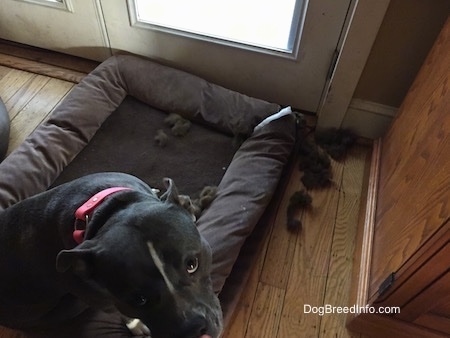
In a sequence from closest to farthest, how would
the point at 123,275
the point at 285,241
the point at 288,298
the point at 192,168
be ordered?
the point at 123,275
the point at 288,298
the point at 285,241
the point at 192,168

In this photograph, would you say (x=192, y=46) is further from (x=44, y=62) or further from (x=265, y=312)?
(x=265, y=312)

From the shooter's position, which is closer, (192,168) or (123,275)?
A: (123,275)

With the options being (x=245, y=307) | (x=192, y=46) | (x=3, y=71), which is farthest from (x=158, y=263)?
(x=3, y=71)

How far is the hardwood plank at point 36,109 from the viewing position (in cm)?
193

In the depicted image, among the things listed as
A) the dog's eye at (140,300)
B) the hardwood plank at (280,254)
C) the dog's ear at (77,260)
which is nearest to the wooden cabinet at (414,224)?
the hardwood plank at (280,254)

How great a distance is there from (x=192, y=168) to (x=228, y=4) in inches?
27.9

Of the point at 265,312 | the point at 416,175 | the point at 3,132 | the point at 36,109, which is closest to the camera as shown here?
the point at 416,175

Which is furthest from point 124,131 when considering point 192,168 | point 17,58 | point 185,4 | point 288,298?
point 288,298

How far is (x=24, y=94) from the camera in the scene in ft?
6.83

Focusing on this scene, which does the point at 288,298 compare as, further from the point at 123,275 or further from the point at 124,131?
the point at 124,131

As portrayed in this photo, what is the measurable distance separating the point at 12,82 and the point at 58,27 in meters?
0.35

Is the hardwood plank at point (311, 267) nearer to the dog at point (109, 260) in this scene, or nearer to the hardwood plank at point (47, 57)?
the dog at point (109, 260)

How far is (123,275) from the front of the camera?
0.95 m

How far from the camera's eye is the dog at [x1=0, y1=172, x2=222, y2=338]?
952mm
